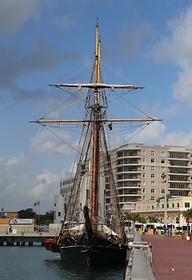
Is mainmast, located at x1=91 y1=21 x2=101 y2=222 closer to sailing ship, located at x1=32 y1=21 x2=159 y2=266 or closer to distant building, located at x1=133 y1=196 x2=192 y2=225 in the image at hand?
sailing ship, located at x1=32 y1=21 x2=159 y2=266

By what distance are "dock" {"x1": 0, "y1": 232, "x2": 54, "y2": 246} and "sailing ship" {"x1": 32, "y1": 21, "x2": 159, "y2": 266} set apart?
132 ft

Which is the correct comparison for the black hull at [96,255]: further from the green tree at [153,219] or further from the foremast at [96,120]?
the green tree at [153,219]

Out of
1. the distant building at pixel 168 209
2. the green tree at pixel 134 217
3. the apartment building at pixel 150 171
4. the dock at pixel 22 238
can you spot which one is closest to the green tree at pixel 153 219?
the distant building at pixel 168 209

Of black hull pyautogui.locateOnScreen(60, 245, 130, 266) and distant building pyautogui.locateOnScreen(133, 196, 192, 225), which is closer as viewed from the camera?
black hull pyautogui.locateOnScreen(60, 245, 130, 266)

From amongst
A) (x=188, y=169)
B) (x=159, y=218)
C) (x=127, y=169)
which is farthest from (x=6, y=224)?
(x=188, y=169)

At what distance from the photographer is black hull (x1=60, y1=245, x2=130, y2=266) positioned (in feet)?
128

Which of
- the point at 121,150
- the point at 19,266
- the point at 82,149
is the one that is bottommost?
the point at 19,266

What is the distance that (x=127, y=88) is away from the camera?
174ft

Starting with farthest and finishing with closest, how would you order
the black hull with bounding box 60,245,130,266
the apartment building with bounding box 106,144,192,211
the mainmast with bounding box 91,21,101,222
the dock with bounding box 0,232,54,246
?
the apartment building with bounding box 106,144,192,211, the dock with bounding box 0,232,54,246, the mainmast with bounding box 91,21,101,222, the black hull with bounding box 60,245,130,266

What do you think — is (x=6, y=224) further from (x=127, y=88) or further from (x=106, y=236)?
(x=106, y=236)

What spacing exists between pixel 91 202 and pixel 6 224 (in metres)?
75.4

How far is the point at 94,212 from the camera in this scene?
43.2 metres

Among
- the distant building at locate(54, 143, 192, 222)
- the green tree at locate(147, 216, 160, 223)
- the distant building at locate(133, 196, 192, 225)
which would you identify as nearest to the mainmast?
the distant building at locate(133, 196, 192, 225)

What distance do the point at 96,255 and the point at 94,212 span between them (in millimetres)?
4868
